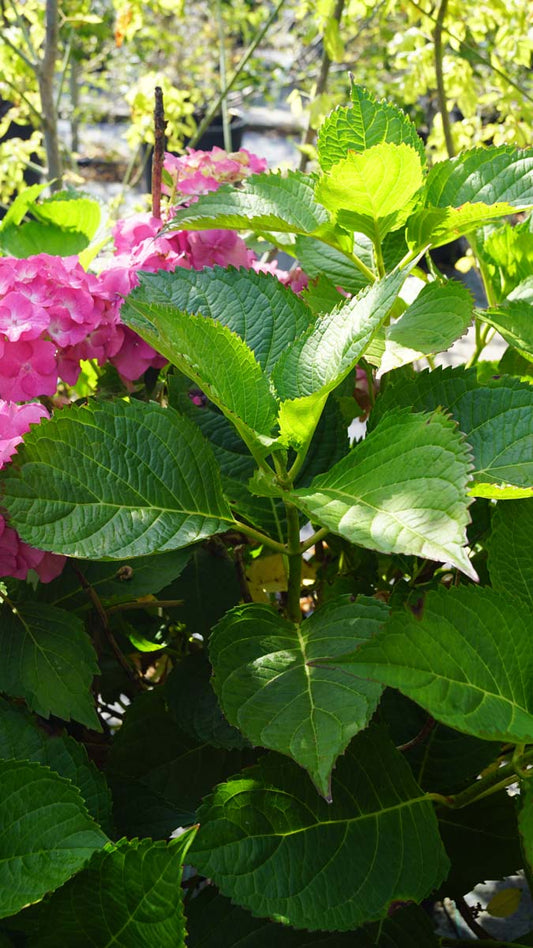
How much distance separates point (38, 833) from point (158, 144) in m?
0.57

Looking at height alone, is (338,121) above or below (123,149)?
above

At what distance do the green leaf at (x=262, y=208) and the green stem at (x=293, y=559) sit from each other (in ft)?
0.66

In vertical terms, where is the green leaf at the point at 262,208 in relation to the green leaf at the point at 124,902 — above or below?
above

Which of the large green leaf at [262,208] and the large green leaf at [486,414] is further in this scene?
the large green leaf at [262,208]

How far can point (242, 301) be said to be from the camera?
68 cm

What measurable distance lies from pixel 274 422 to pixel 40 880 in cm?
29

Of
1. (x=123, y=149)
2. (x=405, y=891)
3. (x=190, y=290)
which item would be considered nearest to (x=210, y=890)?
(x=405, y=891)

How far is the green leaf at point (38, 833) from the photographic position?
47cm

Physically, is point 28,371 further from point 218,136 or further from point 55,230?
point 218,136

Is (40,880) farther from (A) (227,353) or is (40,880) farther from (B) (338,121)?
(B) (338,121)

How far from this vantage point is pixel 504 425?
577 millimetres

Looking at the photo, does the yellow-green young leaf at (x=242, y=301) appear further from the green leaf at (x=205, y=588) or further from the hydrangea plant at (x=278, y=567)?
the green leaf at (x=205, y=588)

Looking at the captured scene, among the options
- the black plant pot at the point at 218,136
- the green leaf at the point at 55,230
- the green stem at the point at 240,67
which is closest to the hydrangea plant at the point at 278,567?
the green leaf at the point at 55,230

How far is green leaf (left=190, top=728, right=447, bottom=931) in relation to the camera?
1.72 feet
